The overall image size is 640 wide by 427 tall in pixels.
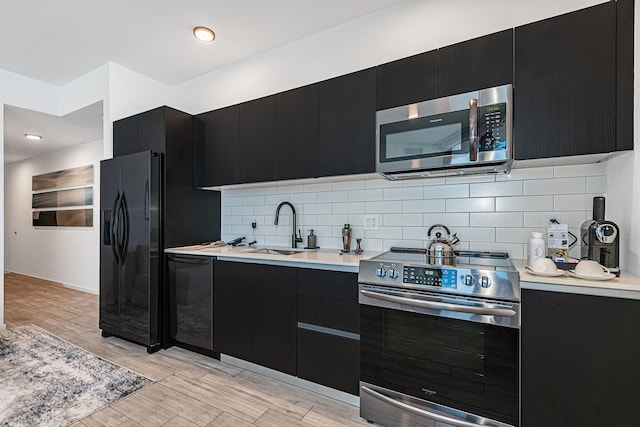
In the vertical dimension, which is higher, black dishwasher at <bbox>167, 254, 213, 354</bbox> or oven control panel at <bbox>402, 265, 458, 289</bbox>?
oven control panel at <bbox>402, 265, 458, 289</bbox>

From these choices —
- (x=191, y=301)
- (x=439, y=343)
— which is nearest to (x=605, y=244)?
(x=439, y=343)

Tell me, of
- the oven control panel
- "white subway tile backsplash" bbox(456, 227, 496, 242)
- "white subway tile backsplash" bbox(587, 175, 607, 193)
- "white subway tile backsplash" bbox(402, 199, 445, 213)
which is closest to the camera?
the oven control panel

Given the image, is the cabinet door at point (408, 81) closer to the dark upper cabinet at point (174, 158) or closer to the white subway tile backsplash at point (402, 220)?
the white subway tile backsplash at point (402, 220)

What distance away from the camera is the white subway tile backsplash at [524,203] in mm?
1927

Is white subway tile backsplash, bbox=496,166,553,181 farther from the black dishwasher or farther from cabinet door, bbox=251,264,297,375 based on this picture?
the black dishwasher

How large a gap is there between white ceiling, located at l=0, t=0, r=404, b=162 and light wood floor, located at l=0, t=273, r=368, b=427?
2.80m

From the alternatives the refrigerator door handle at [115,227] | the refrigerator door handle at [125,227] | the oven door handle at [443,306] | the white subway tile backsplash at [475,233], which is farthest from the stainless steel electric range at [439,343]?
the refrigerator door handle at [115,227]

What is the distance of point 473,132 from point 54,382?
3.30 m

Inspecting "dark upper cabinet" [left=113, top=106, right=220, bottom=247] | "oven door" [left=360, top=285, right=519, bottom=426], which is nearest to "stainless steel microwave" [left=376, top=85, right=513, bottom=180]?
"oven door" [left=360, top=285, right=519, bottom=426]

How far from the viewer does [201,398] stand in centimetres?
205

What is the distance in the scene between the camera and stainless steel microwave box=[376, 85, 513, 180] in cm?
172

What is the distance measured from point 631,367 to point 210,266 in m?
2.53

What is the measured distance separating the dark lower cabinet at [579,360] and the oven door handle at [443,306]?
98 millimetres

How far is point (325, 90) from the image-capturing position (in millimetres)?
2326
